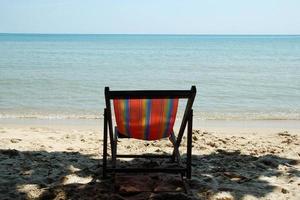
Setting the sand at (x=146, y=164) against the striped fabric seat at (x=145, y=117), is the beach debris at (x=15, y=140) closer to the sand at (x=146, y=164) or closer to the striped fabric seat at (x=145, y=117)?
the sand at (x=146, y=164)

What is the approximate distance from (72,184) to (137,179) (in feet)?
2.15

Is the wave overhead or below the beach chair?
below

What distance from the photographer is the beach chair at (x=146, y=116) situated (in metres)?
3.69

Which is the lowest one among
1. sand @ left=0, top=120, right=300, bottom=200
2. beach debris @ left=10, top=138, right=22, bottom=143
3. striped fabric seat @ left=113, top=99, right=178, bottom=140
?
beach debris @ left=10, top=138, right=22, bottom=143

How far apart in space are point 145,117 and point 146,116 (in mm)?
16

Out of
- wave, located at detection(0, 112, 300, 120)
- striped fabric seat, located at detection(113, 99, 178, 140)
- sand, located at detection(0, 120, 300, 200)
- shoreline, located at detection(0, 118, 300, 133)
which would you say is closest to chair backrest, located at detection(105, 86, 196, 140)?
striped fabric seat, located at detection(113, 99, 178, 140)

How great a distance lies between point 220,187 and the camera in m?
4.00

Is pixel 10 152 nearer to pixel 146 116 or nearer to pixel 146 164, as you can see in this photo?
pixel 146 164

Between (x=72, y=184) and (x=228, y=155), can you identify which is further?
(x=228, y=155)

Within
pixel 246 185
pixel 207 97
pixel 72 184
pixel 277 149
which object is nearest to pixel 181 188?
pixel 246 185

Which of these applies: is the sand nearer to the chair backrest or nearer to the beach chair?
the beach chair

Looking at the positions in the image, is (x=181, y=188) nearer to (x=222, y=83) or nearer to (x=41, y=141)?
(x=41, y=141)

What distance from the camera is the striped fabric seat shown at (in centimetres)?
388

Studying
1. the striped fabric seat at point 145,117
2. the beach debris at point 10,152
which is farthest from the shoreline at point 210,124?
the striped fabric seat at point 145,117
